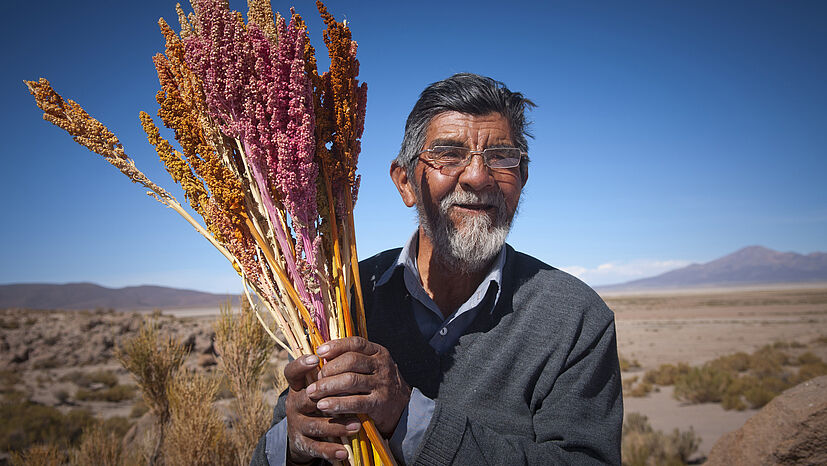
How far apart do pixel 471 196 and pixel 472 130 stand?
0.29 metres

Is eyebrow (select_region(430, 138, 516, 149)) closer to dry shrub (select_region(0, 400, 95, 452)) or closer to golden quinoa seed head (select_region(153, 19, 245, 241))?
golden quinoa seed head (select_region(153, 19, 245, 241))

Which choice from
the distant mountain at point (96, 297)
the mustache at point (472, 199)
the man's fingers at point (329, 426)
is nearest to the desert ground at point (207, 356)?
the mustache at point (472, 199)

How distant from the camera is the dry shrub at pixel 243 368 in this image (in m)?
3.71

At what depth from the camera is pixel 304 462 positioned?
1.40 metres

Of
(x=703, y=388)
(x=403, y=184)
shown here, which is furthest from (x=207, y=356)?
(x=403, y=184)

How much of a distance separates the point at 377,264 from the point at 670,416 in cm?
1035

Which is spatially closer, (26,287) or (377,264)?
(377,264)

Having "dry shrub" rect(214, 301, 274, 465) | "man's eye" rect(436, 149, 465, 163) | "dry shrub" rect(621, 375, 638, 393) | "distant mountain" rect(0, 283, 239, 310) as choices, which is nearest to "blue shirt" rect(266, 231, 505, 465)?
"man's eye" rect(436, 149, 465, 163)

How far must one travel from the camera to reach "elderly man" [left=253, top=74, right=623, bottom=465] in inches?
47.8

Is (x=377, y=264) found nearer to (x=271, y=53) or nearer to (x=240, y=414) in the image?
(x=271, y=53)

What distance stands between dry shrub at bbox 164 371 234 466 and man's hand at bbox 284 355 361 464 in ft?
8.76

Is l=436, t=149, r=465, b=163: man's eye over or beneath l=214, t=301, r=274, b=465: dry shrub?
over

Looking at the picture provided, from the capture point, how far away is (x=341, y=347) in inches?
45.0

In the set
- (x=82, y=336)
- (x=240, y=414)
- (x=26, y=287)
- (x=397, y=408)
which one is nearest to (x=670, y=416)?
(x=240, y=414)
